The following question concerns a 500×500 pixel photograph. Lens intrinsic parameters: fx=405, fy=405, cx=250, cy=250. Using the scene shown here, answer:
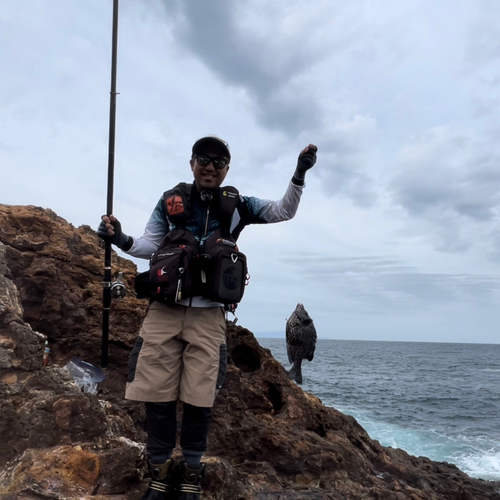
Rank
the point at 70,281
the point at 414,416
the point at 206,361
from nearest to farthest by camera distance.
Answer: the point at 206,361
the point at 70,281
the point at 414,416

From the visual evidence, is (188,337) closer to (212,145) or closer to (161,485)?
(161,485)

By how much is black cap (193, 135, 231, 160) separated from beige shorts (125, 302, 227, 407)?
1.23 meters

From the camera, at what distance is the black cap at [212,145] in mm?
3156

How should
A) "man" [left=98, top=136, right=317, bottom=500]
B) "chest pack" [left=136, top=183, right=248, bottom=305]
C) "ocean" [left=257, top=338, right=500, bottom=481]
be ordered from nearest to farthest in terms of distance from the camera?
"man" [left=98, top=136, right=317, bottom=500] < "chest pack" [left=136, top=183, right=248, bottom=305] < "ocean" [left=257, top=338, right=500, bottom=481]

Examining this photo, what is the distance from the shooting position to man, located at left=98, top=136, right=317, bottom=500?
8.87 feet

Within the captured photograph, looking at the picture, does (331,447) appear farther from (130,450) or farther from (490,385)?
(490,385)

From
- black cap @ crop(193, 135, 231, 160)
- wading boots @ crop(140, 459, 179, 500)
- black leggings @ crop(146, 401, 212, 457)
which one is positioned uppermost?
black cap @ crop(193, 135, 231, 160)

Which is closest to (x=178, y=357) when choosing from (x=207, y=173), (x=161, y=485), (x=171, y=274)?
(x=171, y=274)

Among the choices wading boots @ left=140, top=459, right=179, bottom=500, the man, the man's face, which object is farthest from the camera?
the man's face

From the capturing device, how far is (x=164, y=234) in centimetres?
336

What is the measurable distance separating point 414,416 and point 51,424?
17.6 metres

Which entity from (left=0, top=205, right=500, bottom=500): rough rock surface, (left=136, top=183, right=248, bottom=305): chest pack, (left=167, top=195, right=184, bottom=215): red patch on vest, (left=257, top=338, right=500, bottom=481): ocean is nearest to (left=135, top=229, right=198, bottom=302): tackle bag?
(left=136, top=183, right=248, bottom=305): chest pack

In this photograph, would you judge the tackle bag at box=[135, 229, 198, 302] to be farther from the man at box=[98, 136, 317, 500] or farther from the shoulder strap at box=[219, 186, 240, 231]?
the shoulder strap at box=[219, 186, 240, 231]

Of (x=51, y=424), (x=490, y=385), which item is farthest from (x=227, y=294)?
(x=490, y=385)
